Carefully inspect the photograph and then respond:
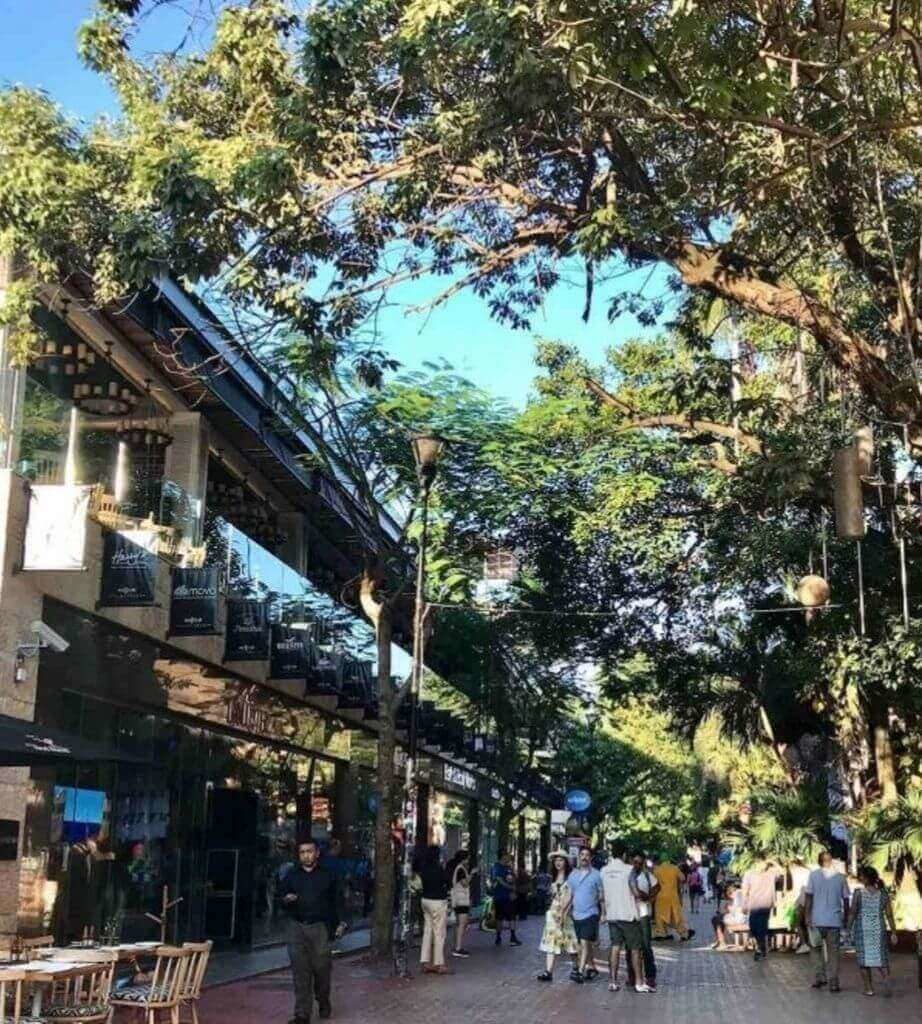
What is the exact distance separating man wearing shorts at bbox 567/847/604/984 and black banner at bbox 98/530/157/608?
649 cm

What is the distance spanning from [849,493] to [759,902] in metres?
12.0

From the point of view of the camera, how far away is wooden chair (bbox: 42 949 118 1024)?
925 cm

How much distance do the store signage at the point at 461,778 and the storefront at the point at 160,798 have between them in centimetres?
1511

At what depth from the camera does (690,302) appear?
46.2ft

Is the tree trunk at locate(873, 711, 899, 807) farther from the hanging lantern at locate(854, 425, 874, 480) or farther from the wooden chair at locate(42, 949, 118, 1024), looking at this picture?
the wooden chair at locate(42, 949, 118, 1024)

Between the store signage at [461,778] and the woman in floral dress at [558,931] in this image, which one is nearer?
the woman in floral dress at [558,931]

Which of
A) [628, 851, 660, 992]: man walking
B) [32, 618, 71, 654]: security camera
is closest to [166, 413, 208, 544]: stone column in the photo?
[32, 618, 71, 654]: security camera

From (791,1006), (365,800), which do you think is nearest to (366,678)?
(365,800)

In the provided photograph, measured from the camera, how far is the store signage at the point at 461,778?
40156 mm

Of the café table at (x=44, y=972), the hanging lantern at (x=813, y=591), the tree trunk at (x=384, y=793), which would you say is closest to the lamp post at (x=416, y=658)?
the tree trunk at (x=384, y=793)

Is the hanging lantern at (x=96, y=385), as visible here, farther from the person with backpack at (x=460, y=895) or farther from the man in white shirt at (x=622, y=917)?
the person with backpack at (x=460, y=895)

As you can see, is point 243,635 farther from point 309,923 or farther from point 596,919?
point 309,923

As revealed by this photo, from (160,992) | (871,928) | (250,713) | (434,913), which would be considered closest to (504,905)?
(250,713)

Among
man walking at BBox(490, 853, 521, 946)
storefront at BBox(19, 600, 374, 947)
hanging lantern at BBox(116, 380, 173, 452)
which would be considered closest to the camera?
storefront at BBox(19, 600, 374, 947)
